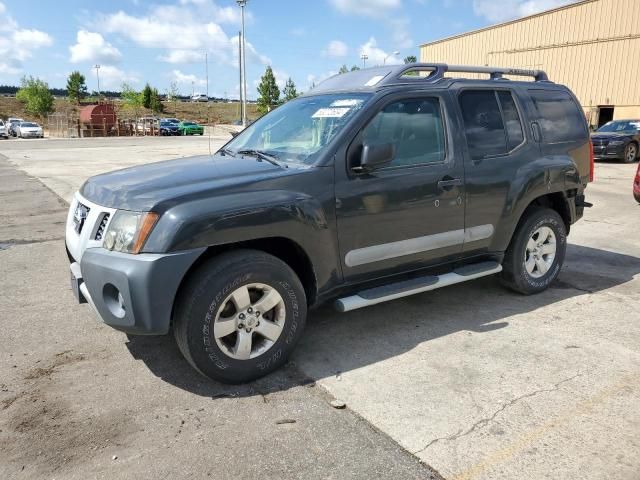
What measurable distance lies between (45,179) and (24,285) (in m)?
10.3

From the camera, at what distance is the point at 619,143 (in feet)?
57.7

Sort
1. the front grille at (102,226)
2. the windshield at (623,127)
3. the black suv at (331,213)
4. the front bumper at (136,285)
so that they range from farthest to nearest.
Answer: the windshield at (623,127) < the front grille at (102,226) < the black suv at (331,213) < the front bumper at (136,285)

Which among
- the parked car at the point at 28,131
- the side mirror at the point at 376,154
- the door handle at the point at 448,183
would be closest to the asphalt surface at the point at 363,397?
the door handle at the point at 448,183

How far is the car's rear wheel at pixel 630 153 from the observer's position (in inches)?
701

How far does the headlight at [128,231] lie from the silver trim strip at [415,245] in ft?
4.41

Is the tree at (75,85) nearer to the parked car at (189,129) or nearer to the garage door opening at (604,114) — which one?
the parked car at (189,129)

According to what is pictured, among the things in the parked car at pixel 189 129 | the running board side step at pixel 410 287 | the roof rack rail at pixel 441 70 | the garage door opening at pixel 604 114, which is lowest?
the running board side step at pixel 410 287

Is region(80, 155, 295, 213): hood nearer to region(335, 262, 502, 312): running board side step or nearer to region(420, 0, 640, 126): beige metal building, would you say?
region(335, 262, 502, 312): running board side step

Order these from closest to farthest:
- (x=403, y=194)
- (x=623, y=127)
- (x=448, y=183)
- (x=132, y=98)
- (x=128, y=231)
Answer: (x=128, y=231)
(x=403, y=194)
(x=448, y=183)
(x=623, y=127)
(x=132, y=98)

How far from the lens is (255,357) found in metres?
3.29

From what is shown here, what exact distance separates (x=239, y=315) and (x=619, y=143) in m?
18.1

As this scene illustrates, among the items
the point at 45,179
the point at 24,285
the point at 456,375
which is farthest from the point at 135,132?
the point at 456,375

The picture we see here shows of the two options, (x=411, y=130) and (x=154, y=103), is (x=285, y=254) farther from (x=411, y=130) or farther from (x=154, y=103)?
(x=154, y=103)

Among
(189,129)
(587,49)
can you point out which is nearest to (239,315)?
(587,49)
